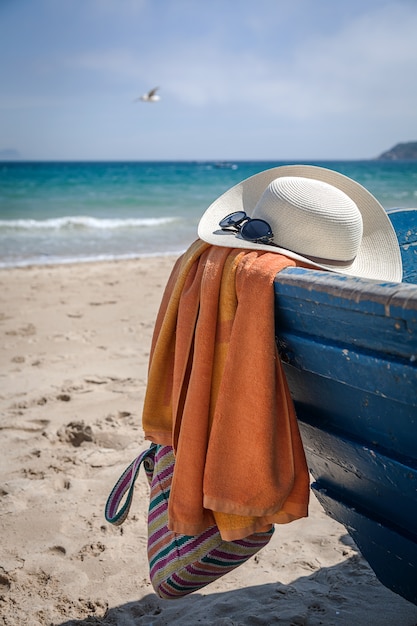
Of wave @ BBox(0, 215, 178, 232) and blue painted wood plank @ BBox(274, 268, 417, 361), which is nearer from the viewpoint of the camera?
blue painted wood plank @ BBox(274, 268, 417, 361)

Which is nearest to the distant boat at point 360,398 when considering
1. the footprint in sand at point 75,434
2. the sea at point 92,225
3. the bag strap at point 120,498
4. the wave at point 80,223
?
the bag strap at point 120,498

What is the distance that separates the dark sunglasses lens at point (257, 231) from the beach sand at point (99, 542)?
1.42m

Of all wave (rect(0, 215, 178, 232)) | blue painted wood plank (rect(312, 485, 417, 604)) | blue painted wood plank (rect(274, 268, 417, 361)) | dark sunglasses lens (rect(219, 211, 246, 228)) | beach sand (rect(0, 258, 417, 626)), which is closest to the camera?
blue painted wood plank (rect(274, 268, 417, 361))

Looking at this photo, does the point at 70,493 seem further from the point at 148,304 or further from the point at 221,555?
the point at 148,304

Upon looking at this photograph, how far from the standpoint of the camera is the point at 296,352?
A: 1.46 m

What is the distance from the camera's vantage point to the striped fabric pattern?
5.73 ft

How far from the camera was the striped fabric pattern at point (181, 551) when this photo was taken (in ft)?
5.73

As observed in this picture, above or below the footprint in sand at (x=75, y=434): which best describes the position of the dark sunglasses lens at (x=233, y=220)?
above

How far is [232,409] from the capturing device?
1.47 metres

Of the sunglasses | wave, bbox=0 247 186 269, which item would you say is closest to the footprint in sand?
the sunglasses

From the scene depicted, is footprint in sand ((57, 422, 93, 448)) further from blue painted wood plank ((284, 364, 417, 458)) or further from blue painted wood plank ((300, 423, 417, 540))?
blue painted wood plank ((284, 364, 417, 458))

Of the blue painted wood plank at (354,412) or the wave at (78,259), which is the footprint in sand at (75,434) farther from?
the wave at (78,259)

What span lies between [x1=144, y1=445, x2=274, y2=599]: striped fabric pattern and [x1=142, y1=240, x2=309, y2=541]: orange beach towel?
0.52 ft

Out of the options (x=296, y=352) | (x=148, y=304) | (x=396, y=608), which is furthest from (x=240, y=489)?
(x=148, y=304)
